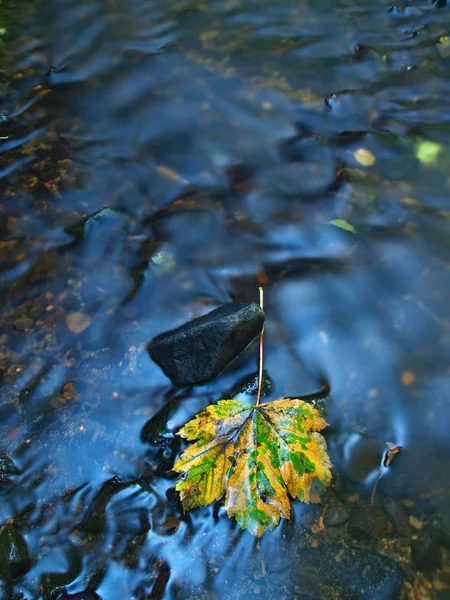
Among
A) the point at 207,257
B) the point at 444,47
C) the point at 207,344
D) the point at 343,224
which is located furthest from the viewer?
the point at 444,47

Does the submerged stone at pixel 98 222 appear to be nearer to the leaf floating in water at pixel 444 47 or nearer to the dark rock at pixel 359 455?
the dark rock at pixel 359 455

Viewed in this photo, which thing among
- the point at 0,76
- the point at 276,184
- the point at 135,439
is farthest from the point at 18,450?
the point at 0,76

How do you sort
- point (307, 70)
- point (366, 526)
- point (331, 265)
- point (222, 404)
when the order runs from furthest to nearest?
point (307, 70)
point (331, 265)
point (222, 404)
point (366, 526)

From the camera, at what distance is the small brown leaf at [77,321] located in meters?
2.83

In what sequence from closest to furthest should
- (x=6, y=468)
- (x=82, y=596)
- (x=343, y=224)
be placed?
(x=82, y=596), (x=6, y=468), (x=343, y=224)

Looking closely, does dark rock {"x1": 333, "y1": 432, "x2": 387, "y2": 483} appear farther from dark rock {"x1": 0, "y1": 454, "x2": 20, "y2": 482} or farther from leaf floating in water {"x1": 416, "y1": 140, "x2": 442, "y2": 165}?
leaf floating in water {"x1": 416, "y1": 140, "x2": 442, "y2": 165}

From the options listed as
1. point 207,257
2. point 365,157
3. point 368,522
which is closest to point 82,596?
point 368,522

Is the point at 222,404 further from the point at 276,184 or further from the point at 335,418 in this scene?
the point at 276,184

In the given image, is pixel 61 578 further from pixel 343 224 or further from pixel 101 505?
pixel 343 224

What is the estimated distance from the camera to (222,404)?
238 cm

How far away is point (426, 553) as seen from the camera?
2139 millimetres

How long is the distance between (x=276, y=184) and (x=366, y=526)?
2141mm

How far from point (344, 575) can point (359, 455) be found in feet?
1.64

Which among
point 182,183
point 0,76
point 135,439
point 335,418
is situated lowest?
point 335,418
